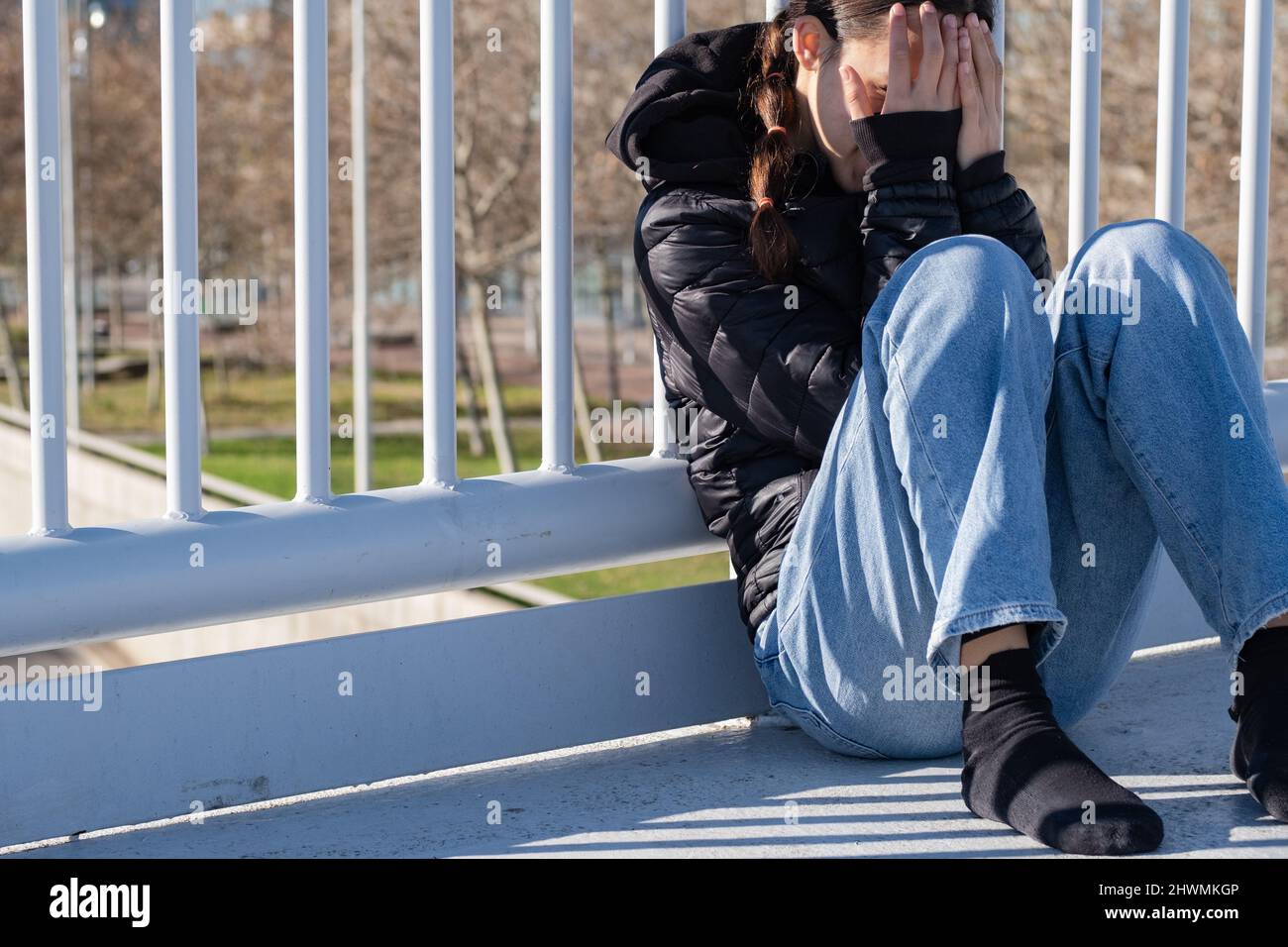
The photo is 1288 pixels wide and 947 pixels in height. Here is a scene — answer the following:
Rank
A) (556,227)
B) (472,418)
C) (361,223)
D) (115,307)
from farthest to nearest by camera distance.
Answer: (115,307) < (472,418) < (361,223) < (556,227)

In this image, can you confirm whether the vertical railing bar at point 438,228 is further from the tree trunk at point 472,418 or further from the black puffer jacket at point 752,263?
the tree trunk at point 472,418

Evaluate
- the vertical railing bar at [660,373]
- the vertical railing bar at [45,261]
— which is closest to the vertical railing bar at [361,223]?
the vertical railing bar at [660,373]

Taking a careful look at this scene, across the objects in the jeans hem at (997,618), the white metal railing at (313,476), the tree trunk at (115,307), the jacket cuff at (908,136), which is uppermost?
the tree trunk at (115,307)

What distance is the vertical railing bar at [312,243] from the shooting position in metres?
2.49

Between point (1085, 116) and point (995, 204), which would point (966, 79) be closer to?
point (995, 204)

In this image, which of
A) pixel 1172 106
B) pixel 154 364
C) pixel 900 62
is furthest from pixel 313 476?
pixel 154 364

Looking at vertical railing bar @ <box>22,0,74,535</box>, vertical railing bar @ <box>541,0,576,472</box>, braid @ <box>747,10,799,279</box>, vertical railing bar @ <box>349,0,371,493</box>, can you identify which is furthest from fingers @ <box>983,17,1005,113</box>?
vertical railing bar @ <box>349,0,371,493</box>

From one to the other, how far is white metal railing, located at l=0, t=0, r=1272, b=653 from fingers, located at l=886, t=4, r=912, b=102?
1.43ft

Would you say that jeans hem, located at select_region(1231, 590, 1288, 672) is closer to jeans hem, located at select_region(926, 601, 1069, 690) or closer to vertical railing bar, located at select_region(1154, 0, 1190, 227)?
jeans hem, located at select_region(926, 601, 1069, 690)

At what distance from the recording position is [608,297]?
1528 cm

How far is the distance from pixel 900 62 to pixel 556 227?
2.03 ft

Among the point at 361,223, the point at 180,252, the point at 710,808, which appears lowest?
the point at 710,808

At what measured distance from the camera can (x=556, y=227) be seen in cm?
278

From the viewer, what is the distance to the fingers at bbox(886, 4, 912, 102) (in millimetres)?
2580
